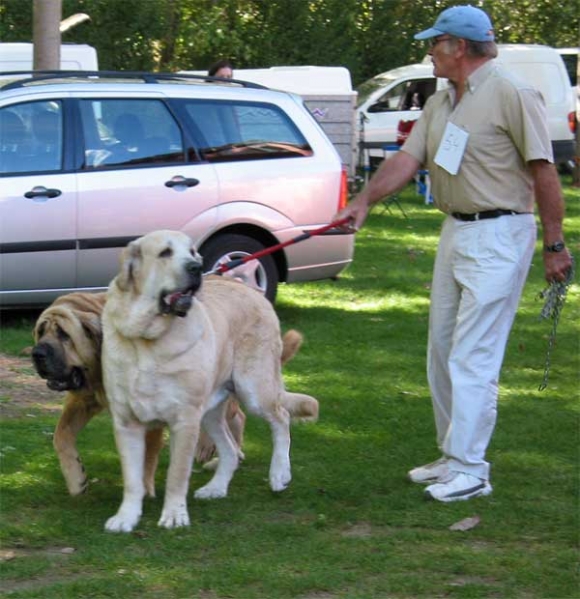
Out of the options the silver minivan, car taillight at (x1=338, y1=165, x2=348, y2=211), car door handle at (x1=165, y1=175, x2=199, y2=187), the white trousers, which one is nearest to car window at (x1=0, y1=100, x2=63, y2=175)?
the silver minivan

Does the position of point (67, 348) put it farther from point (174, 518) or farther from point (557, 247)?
point (557, 247)

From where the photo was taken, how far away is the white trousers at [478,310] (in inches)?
225

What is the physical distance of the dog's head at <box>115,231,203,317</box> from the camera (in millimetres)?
5056

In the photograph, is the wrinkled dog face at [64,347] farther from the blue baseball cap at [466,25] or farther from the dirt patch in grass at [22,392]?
the blue baseball cap at [466,25]

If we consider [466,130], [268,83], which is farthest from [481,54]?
[268,83]

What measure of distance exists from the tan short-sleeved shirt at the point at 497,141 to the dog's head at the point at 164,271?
4.77 feet

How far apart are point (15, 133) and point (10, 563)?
16.2 ft

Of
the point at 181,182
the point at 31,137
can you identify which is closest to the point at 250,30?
the point at 181,182

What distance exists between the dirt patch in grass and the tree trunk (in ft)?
15.3

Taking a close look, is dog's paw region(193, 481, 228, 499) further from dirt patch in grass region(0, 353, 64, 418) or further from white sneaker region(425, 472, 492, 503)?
dirt patch in grass region(0, 353, 64, 418)

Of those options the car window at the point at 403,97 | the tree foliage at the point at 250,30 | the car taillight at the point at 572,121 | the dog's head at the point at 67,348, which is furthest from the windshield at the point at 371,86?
the dog's head at the point at 67,348

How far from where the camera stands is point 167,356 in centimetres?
519

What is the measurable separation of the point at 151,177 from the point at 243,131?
0.95 m

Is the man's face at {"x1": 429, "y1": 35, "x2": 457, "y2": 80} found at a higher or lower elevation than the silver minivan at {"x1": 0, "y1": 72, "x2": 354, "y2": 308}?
higher
